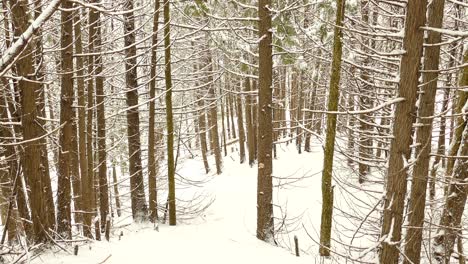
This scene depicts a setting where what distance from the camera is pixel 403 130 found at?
5180mm

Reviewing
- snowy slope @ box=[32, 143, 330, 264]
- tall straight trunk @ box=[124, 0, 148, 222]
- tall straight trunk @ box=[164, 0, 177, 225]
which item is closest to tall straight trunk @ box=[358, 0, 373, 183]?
snowy slope @ box=[32, 143, 330, 264]

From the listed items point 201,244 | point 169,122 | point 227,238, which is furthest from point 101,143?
point 227,238

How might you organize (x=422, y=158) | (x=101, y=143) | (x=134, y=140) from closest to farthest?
1. (x=422, y=158)
2. (x=101, y=143)
3. (x=134, y=140)

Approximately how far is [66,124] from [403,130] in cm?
581

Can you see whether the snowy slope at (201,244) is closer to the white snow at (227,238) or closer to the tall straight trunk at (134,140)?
the white snow at (227,238)

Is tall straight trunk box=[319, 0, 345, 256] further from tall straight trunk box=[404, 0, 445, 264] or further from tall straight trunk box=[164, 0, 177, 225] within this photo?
tall straight trunk box=[164, 0, 177, 225]

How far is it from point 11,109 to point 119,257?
3.44 meters

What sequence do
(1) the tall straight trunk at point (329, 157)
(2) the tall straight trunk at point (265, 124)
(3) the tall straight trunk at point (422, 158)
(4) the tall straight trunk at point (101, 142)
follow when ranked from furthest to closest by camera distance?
(4) the tall straight trunk at point (101, 142), (2) the tall straight trunk at point (265, 124), (1) the tall straight trunk at point (329, 157), (3) the tall straight trunk at point (422, 158)

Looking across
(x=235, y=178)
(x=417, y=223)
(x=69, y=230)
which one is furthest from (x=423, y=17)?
(x=235, y=178)

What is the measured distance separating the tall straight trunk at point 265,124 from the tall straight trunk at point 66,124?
4.08 metres

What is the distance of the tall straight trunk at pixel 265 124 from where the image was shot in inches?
357

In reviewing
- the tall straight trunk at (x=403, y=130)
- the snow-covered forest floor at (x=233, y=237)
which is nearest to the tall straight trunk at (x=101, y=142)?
the snow-covered forest floor at (x=233, y=237)

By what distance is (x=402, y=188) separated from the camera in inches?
207

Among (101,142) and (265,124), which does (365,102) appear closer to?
(265,124)
